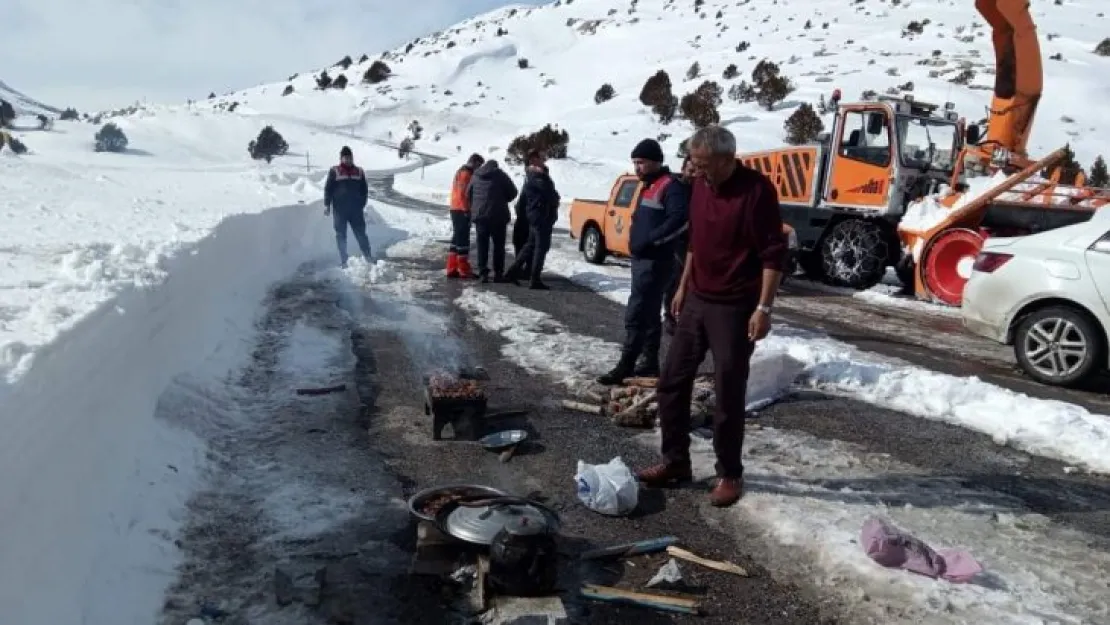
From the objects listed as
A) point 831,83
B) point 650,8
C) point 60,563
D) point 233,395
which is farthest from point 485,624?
point 650,8

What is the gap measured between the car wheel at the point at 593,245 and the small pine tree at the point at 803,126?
17050 millimetres

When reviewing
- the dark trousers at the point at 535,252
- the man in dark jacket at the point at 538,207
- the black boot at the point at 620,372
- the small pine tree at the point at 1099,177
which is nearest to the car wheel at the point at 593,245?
the dark trousers at the point at 535,252

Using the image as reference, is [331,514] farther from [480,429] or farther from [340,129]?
[340,129]

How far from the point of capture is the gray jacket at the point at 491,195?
1204 cm

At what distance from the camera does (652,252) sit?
662cm

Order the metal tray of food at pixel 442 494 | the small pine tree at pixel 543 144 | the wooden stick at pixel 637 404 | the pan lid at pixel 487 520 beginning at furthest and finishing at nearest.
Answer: the small pine tree at pixel 543 144
the wooden stick at pixel 637 404
the metal tray of food at pixel 442 494
the pan lid at pixel 487 520

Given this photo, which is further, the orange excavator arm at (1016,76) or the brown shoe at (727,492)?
the orange excavator arm at (1016,76)

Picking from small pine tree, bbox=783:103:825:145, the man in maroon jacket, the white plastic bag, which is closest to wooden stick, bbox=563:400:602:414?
the man in maroon jacket

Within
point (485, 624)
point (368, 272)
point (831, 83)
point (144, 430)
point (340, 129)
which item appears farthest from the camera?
point (340, 129)

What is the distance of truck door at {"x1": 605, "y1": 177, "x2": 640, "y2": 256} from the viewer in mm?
14422

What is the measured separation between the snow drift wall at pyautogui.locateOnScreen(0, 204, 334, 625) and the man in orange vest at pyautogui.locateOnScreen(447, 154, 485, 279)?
258 inches

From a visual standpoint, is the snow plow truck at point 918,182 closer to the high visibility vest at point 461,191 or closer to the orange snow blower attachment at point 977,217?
the orange snow blower attachment at point 977,217

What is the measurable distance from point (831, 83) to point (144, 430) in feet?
129

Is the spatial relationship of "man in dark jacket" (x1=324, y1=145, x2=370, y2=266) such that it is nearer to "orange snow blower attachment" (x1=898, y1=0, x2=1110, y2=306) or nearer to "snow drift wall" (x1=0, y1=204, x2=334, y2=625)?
"snow drift wall" (x1=0, y1=204, x2=334, y2=625)
